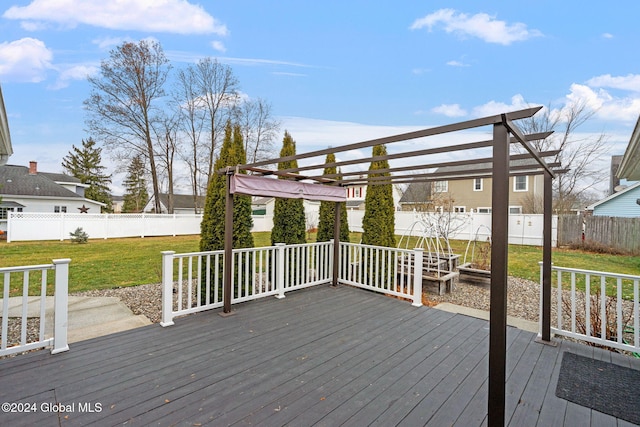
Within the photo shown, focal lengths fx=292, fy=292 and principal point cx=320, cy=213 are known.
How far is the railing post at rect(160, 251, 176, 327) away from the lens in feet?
11.7

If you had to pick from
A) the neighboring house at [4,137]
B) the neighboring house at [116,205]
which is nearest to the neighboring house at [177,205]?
the neighboring house at [116,205]

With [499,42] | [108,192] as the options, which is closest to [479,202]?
[499,42]

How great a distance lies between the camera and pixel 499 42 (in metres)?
7.30

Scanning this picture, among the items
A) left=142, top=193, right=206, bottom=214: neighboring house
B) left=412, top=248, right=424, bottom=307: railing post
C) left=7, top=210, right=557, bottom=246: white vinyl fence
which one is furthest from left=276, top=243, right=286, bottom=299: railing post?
left=142, top=193, right=206, bottom=214: neighboring house

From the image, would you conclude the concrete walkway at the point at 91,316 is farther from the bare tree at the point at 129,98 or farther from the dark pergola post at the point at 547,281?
the bare tree at the point at 129,98

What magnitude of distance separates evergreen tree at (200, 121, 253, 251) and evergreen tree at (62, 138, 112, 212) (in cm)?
2735

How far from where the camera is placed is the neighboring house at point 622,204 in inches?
481

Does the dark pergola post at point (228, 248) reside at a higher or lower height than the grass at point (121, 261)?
higher

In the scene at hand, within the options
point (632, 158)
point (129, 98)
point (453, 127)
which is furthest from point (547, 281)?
point (129, 98)

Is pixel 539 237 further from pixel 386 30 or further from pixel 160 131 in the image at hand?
pixel 160 131

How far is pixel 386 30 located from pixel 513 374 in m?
7.11

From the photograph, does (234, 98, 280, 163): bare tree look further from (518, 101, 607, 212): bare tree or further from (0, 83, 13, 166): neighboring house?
(0, 83, 13, 166): neighboring house

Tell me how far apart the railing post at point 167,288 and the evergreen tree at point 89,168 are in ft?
93.6

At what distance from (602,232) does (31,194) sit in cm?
2911
